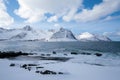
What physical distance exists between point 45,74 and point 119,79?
27.6 feet

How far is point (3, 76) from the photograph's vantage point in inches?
798

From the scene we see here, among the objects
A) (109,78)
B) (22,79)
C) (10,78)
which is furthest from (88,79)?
(10,78)

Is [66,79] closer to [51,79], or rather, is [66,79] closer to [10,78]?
[51,79]

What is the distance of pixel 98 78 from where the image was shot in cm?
2064

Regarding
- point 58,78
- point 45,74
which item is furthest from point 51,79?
point 45,74

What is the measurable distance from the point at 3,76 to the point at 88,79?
30.2ft

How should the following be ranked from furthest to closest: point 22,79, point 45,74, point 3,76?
point 45,74
point 3,76
point 22,79

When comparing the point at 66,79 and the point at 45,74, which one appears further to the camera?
the point at 45,74

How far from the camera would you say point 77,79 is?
19797 millimetres

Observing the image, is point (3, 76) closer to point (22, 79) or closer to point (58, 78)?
point (22, 79)

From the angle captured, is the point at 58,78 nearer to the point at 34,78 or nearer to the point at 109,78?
the point at 34,78

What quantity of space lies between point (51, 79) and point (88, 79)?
3989 mm

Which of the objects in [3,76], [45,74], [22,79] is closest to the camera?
[22,79]

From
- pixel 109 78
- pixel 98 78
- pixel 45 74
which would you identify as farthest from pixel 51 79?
pixel 109 78
